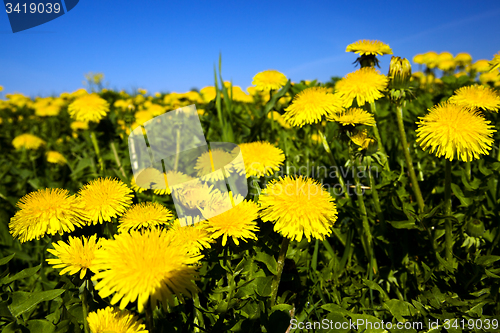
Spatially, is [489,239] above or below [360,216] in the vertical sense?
below

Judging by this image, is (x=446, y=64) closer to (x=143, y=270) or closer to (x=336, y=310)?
(x=336, y=310)

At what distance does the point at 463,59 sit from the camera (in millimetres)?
5156

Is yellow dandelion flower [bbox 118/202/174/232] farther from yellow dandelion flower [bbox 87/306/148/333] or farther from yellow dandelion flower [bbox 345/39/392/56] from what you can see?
yellow dandelion flower [bbox 345/39/392/56]

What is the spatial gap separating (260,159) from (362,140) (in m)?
0.50

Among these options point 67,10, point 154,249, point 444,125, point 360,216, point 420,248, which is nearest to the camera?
point 154,249

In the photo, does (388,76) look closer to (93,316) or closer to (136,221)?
(136,221)

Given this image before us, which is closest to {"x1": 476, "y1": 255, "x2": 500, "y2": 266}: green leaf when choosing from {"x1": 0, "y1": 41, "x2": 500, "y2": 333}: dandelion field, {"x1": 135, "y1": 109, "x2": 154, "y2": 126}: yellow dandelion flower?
{"x1": 0, "y1": 41, "x2": 500, "y2": 333}: dandelion field

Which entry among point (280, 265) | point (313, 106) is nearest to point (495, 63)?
point (313, 106)

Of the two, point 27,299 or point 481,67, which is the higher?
point 481,67

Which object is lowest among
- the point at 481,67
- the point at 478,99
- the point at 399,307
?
the point at 399,307

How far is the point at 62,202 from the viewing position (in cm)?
106

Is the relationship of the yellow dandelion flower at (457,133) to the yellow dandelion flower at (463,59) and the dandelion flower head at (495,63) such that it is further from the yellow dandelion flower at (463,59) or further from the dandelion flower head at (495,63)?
the yellow dandelion flower at (463,59)

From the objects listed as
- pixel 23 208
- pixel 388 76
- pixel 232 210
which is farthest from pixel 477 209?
pixel 23 208

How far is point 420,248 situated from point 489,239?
12.2 inches
